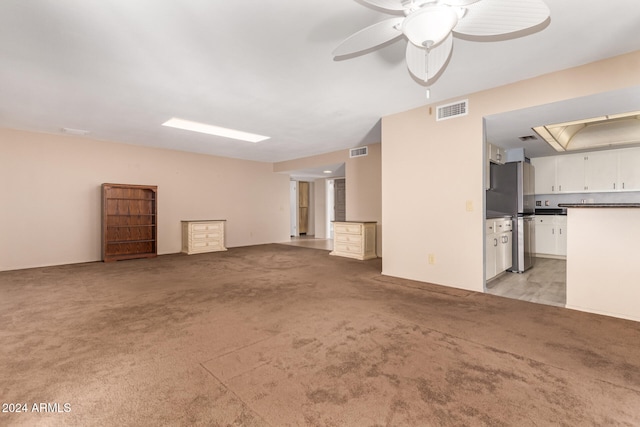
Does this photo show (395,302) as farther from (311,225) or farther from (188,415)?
(311,225)

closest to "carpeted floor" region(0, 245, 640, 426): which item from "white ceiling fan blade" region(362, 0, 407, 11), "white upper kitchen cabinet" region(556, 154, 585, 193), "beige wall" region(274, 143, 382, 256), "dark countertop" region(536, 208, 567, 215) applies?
"white ceiling fan blade" region(362, 0, 407, 11)

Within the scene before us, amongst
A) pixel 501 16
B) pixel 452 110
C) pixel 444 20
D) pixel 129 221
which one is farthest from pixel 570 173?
pixel 129 221

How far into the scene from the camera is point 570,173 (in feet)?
20.0

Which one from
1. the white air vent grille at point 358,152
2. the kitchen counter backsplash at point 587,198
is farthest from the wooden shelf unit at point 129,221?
the kitchen counter backsplash at point 587,198

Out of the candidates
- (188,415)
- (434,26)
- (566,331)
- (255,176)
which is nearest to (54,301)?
(188,415)

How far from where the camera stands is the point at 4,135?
516cm

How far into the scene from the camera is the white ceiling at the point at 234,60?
2.11 m

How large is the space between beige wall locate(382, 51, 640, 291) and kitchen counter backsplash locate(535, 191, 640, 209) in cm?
427

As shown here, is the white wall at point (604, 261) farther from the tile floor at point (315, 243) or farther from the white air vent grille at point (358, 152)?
the tile floor at point (315, 243)

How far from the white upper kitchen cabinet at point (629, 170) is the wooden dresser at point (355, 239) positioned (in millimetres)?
4718

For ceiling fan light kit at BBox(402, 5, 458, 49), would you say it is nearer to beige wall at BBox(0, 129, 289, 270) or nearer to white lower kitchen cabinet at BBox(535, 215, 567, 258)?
white lower kitchen cabinet at BBox(535, 215, 567, 258)

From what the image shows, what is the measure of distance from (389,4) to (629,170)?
259 inches

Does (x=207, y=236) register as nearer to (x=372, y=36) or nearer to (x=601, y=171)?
(x=372, y=36)

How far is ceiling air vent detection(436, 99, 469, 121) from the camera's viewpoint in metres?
3.70
